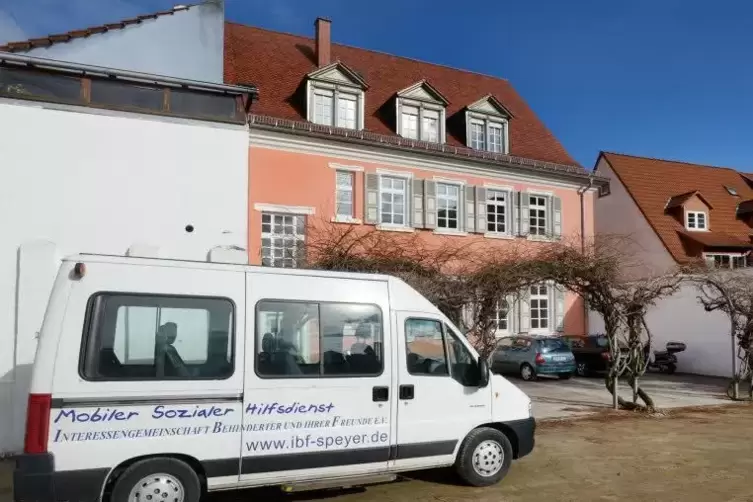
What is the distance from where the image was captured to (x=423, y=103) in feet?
73.7

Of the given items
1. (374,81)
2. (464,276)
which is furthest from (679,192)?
(464,276)

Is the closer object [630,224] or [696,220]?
[696,220]

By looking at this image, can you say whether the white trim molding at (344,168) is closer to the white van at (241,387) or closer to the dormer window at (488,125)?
the dormer window at (488,125)

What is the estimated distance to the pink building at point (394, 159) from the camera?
19.5 metres

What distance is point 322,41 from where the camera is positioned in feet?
75.0

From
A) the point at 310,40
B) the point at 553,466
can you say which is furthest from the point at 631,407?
the point at 310,40

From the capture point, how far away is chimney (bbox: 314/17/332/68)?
2281 centimetres

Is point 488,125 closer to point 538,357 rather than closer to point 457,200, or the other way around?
point 457,200

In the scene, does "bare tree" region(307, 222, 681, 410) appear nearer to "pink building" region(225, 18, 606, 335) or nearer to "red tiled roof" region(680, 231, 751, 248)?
"pink building" region(225, 18, 606, 335)

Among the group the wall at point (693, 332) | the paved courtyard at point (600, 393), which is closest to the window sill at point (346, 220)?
the paved courtyard at point (600, 393)

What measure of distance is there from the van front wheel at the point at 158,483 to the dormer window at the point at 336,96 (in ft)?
52.1

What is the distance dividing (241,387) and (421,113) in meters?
17.9

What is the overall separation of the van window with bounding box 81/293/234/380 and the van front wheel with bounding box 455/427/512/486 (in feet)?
9.54

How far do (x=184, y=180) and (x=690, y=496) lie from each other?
9.48 m
